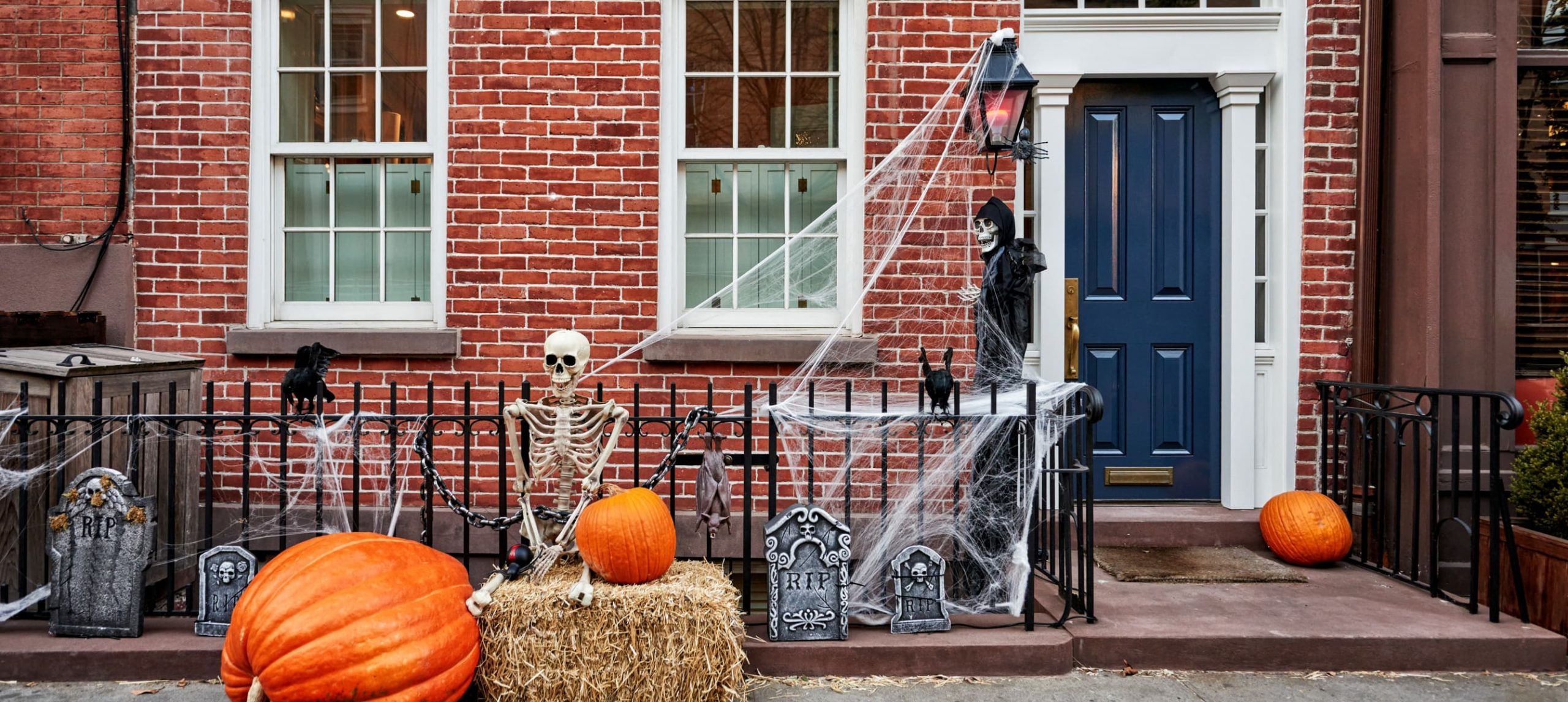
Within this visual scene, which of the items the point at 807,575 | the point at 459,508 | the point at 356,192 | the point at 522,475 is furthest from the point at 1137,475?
the point at 356,192

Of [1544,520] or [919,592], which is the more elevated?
[1544,520]

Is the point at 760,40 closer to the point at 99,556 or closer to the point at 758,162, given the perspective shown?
the point at 758,162

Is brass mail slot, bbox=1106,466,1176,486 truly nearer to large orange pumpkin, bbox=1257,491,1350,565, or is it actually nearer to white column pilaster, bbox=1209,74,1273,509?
white column pilaster, bbox=1209,74,1273,509

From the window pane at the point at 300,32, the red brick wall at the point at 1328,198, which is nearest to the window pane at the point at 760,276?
the window pane at the point at 300,32

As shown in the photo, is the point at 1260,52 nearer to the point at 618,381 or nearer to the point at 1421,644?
the point at 1421,644

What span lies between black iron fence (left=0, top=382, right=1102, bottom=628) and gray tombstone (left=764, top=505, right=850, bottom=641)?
0.47 feet

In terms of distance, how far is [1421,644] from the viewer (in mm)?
3881

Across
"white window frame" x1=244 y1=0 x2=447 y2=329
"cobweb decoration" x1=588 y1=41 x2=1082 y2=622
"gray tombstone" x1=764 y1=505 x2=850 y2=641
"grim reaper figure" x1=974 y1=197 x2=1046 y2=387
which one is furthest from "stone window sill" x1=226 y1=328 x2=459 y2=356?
"grim reaper figure" x1=974 y1=197 x2=1046 y2=387

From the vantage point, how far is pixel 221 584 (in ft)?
12.6

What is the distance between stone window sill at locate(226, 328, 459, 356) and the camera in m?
5.26

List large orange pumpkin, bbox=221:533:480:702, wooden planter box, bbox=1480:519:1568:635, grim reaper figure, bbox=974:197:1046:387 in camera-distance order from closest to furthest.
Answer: large orange pumpkin, bbox=221:533:480:702 < wooden planter box, bbox=1480:519:1568:635 < grim reaper figure, bbox=974:197:1046:387

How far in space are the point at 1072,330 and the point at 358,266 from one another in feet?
13.6

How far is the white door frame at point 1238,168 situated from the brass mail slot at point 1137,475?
364 mm

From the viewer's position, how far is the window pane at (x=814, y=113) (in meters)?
5.51
